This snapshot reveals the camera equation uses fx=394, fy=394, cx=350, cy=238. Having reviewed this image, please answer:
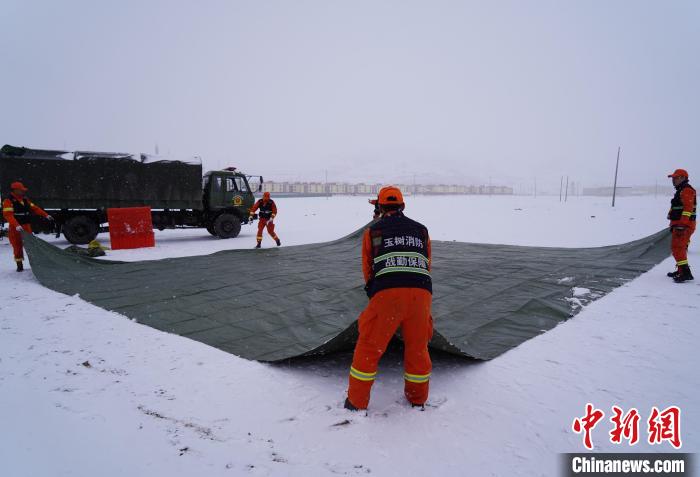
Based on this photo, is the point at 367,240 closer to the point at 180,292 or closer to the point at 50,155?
the point at 180,292

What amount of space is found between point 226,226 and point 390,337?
38.1ft

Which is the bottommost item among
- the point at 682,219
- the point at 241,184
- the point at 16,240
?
the point at 16,240

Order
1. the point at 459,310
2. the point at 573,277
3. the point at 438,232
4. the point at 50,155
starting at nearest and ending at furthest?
1. the point at 459,310
2. the point at 573,277
3. the point at 50,155
4. the point at 438,232

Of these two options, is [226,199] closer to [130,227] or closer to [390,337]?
[130,227]

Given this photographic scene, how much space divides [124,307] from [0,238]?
1109cm

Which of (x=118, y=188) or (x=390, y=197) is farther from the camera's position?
(x=118, y=188)

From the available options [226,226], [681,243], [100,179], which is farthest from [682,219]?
[100,179]

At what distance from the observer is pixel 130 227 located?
10992 millimetres

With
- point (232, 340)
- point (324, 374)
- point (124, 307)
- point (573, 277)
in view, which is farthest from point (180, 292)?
point (573, 277)

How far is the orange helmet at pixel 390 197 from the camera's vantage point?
10.3ft

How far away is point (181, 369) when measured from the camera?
138 inches

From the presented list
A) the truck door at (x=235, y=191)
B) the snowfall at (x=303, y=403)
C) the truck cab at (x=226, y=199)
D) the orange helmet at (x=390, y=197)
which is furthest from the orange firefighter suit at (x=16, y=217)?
the orange helmet at (x=390, y=197)

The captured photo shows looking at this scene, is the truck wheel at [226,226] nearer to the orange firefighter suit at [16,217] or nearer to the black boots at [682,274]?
the orange firefighter suit at [16,217]

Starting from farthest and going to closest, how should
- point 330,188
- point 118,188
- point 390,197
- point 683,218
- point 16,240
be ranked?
point 330,188, point 118,188, point 16,240, point 683,218, point 390,197
